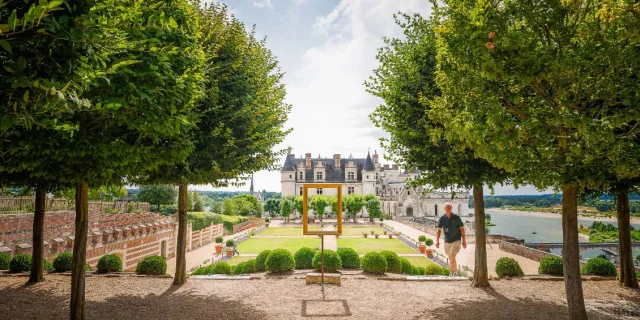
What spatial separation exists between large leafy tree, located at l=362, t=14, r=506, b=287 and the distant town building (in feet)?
190

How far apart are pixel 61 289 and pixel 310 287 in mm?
6641

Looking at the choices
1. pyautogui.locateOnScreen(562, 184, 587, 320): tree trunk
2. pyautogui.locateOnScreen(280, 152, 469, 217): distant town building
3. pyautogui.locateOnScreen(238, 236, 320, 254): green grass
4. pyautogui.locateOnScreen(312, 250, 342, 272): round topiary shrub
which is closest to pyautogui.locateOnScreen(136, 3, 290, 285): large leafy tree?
pyautogui.locateOnScreen(312, 250, 342, 272): round topiary shrub

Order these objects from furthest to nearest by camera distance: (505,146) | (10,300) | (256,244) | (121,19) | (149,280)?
(256,244) < (149,280) < (10,300) < (505,146) < (121,19)

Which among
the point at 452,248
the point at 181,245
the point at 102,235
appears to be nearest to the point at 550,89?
the point at 452,248

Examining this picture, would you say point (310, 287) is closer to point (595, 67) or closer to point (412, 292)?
point (412, 292)

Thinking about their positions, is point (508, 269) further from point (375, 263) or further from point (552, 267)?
point (375, 263)

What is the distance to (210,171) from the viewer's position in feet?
31.6

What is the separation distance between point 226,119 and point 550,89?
752 cm

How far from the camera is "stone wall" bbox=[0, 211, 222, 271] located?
42.6 feet

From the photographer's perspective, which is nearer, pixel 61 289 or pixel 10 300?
pixel 10 300

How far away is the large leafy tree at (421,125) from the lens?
886 cm

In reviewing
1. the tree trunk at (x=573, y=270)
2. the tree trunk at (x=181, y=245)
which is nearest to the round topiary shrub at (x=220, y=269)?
the tree trunk at (x=181, y=245)

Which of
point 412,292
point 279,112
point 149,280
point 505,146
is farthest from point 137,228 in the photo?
point 505,146

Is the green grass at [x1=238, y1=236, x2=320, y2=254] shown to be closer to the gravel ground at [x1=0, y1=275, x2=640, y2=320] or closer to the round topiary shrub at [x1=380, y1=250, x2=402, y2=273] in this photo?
the round topiary shrub at [x1=380, y1=250, x2=402, y2=273]
